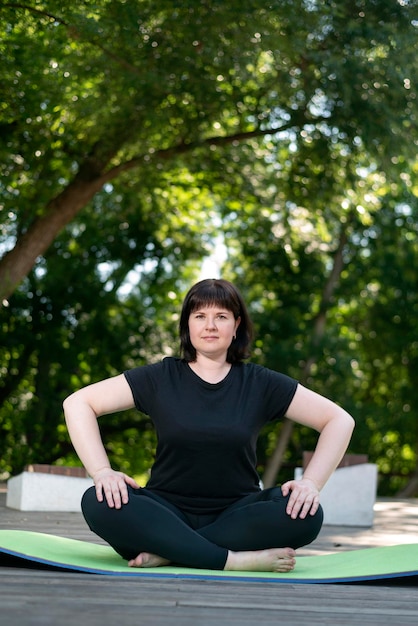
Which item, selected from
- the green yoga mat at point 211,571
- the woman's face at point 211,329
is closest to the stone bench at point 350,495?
the green yoga mat at point 211,571

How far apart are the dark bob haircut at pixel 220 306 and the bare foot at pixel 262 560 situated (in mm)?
667

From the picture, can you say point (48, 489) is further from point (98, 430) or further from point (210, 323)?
point (210, 323)

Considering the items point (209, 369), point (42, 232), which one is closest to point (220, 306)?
point (209, 369)

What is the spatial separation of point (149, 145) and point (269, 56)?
1.50 m

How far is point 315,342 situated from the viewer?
40.0 feet

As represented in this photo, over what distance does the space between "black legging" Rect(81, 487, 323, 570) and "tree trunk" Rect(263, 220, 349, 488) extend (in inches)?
348

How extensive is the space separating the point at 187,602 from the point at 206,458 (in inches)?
31.9

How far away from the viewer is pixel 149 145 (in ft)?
31.6

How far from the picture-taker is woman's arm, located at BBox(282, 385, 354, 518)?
3.33 meters

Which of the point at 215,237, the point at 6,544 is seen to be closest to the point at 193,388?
the point at 6,544

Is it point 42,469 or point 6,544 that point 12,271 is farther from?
point 6,544

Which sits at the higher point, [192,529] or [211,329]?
[211,329]

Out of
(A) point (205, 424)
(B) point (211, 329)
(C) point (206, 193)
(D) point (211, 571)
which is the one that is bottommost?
(D) point (211, 571)

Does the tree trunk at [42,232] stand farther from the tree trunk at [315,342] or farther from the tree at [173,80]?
the tree trunk at [315,342]
